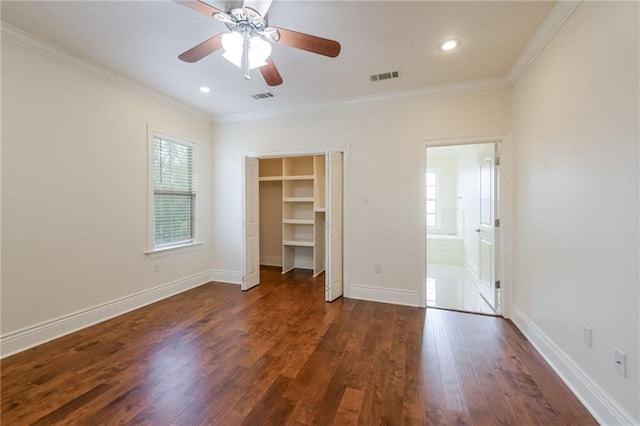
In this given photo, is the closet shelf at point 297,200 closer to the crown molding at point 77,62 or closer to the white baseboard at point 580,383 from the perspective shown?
the crown molding at point 77,62

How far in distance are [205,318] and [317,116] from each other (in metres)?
3.09

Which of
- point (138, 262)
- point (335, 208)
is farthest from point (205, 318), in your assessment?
point (335, 208)

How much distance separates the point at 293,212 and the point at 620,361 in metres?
4.61

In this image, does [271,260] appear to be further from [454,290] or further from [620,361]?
[620,361]

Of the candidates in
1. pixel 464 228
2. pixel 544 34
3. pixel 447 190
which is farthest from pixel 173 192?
pixel 447 190

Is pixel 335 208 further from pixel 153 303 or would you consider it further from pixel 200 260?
pixel 153 303

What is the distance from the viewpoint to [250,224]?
4.23 metres

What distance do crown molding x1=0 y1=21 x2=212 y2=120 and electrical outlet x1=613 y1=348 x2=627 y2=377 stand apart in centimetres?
491

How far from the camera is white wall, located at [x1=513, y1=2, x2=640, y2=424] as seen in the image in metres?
1.42

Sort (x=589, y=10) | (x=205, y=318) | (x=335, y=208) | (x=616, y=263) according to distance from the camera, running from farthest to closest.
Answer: (x=335, y=208)
(x=205, y=318)
(x=589, y=10)
(x=616, y=263)

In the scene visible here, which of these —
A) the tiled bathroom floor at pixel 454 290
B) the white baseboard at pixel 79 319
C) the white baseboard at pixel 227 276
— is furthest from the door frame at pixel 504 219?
the white baseboard at pixel 79 319

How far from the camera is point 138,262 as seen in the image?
336cm

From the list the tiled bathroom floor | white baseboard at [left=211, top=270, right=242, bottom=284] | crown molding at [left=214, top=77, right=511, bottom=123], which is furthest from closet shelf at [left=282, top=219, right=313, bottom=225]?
the tiled bathroom floor

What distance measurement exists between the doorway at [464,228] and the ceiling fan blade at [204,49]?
2871 mm
